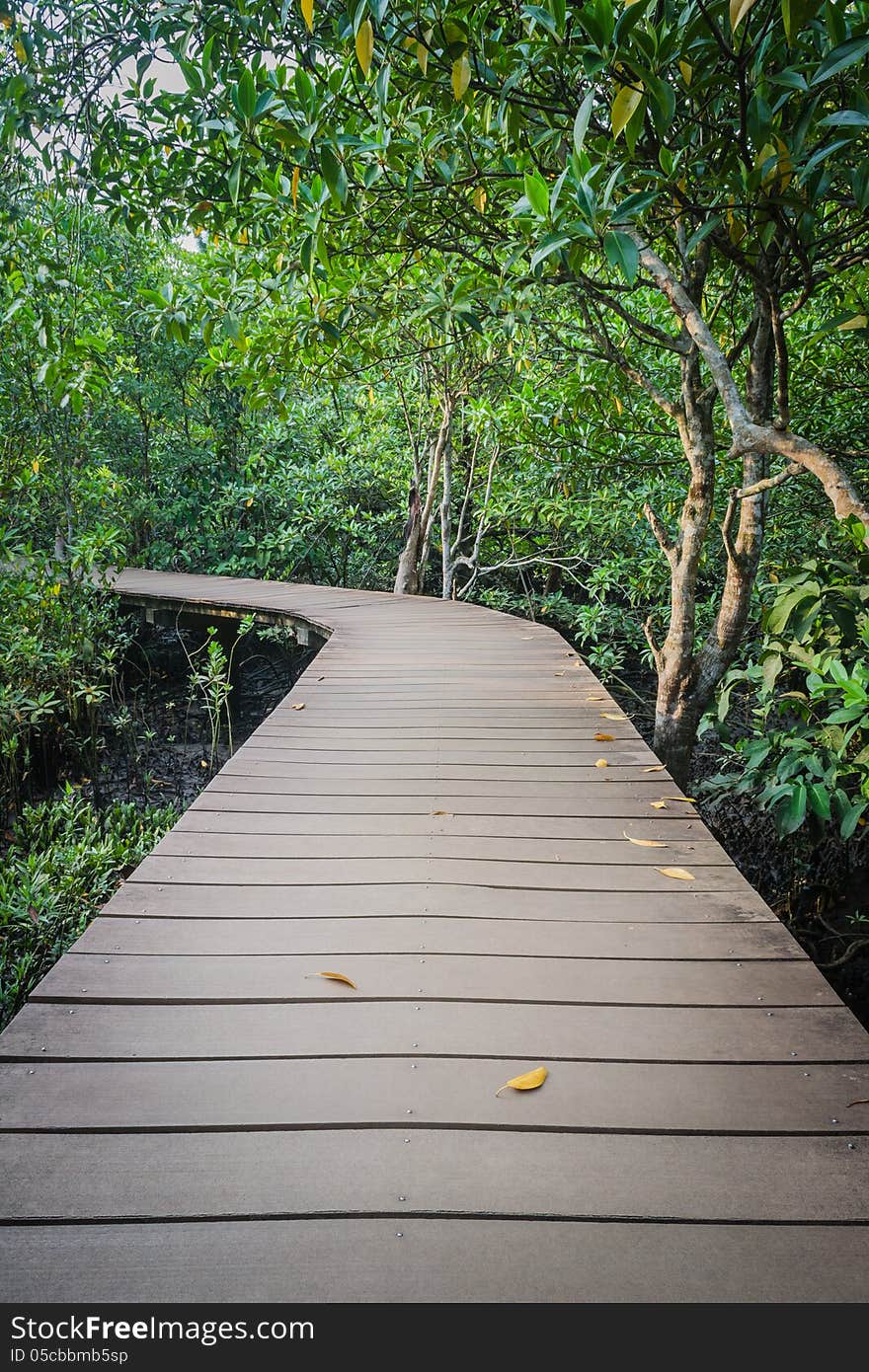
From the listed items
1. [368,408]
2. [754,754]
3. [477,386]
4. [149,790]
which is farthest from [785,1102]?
[368,408]

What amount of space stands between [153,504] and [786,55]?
7.94 meters

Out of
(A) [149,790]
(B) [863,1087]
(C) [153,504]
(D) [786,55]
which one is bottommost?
(A) [149,790]

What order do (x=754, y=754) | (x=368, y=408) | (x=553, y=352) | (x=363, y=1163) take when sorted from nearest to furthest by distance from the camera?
(x=363, y=1163) < (x=754, y=754) < (x=553, y=352) < (x=368, y=408)

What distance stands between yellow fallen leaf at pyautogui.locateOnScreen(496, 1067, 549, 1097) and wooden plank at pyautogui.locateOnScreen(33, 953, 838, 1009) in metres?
0.21

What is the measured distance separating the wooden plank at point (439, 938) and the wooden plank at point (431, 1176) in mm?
506

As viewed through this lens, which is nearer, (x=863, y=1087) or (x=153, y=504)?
(x=863, y=1087)

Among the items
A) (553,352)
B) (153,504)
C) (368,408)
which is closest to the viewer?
(553,352)

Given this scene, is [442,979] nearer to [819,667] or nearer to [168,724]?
[819,667]

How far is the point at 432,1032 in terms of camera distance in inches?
55.0

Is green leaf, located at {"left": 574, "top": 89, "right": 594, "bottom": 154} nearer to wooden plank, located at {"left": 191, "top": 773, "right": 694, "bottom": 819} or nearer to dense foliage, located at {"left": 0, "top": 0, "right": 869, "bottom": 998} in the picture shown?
dense foliage, located at {"left": 0, "top": 0, "right": 869, "bottom": 998}

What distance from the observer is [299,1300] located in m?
0.93

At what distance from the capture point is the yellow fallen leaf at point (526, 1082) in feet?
4.14

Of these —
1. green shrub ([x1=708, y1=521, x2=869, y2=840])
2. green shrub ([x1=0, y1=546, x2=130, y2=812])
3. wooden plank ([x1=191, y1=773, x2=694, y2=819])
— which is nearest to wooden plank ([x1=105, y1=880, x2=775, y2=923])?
wooden plank ([x1=191, y1=773, x2=694, y2=819])
